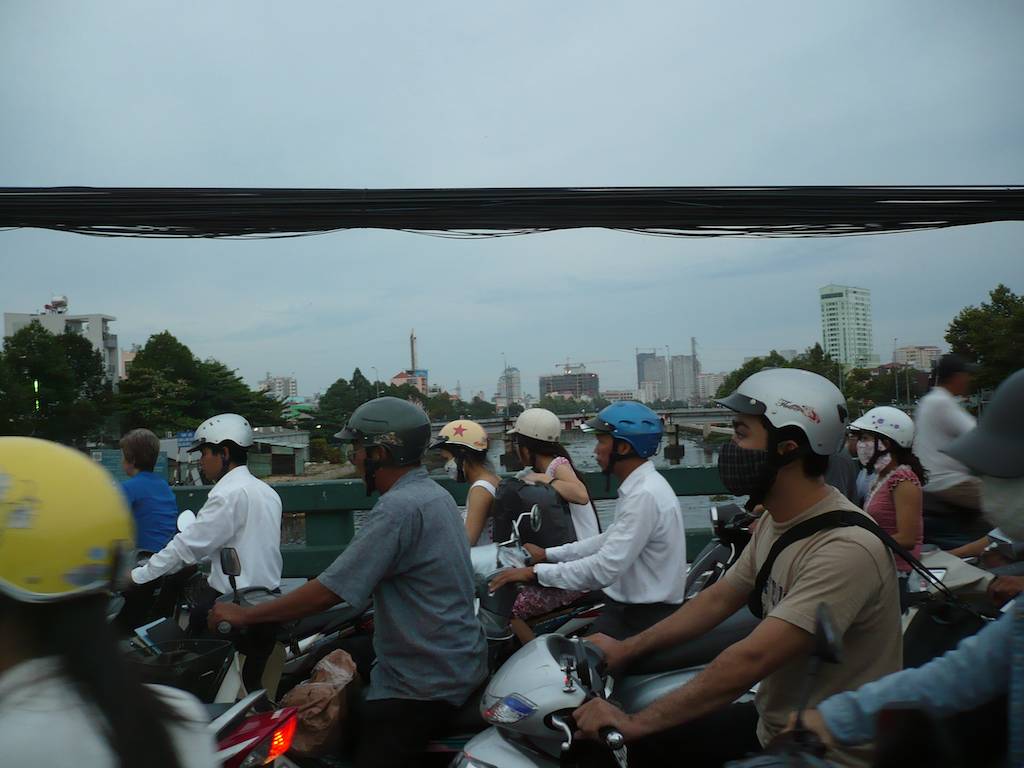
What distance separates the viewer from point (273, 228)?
739 cm

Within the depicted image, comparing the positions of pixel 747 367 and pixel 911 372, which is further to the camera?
pixel 911 372

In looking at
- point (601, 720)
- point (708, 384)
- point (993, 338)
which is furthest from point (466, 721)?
point (993, 338)

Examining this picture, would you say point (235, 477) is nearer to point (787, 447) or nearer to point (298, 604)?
point (298, 604)

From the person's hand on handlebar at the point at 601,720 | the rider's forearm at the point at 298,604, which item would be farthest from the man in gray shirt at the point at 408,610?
the person's hand on handlebar at the point at 601,720

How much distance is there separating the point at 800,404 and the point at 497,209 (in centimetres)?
496

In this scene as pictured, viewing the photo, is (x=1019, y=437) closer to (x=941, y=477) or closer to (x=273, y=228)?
(x=941, y=477)

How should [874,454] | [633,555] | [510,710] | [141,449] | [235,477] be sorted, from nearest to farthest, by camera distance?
[510,710] < [633,555] < [235,477] < [874,454] < [141,449]

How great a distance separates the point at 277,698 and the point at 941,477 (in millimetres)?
4514

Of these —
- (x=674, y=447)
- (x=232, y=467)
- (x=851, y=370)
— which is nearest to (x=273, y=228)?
(x=232, y=467)

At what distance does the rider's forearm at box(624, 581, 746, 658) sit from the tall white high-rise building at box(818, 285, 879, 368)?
5.85 meters

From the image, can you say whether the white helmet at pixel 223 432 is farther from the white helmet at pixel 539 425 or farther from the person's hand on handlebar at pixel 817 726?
the person's hand on handlebar at pixel 817 726

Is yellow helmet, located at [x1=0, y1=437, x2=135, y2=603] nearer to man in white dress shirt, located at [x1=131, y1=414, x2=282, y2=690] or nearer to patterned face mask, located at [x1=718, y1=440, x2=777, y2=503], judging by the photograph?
patterned face mask, located at [x1=718, y1=440, x2=777, y2=503]

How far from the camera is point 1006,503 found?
1.85 m

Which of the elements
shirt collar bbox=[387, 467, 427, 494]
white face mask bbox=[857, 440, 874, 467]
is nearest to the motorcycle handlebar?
shirt collar bbox=[387, 467, 427, 494]
